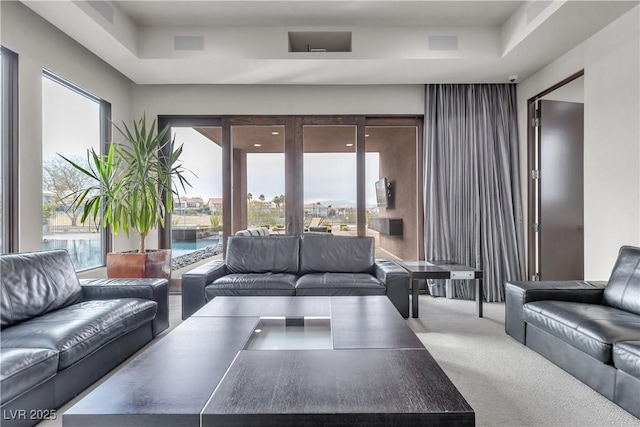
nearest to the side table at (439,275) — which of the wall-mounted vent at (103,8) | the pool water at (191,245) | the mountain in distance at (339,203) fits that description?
the mountain in distance at (339,203)

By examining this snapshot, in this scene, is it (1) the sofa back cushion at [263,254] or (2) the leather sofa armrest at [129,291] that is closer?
(2) the leather sofa armrest at [129,291]

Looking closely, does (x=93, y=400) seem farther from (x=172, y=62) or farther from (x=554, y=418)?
(x=172, y=62)

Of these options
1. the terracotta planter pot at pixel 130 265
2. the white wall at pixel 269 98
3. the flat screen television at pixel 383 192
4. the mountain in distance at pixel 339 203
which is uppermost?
the white wall at pixel 269 98

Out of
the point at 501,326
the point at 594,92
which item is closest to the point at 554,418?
the point at 501,326

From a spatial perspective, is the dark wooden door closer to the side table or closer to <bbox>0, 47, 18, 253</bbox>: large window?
the side table

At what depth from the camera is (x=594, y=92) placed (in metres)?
3.35

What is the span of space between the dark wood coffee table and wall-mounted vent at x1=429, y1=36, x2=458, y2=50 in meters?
3.11

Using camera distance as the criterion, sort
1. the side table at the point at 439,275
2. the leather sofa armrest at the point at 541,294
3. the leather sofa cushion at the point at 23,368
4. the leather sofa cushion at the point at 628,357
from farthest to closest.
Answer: the side table at the point at 439,275 < the leather sofa armrest at the point at 541,294 < the leather sofa cushion at the point at 628,357 < the leather sofa cushion at the point at 23,368

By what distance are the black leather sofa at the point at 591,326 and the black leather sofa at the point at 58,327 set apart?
2.94 meters

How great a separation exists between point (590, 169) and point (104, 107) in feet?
17.5

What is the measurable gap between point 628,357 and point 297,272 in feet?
9.37

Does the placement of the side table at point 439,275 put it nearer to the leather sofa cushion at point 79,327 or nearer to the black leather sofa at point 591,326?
the black leather sofa at point 591,326

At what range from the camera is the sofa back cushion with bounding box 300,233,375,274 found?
3990mm

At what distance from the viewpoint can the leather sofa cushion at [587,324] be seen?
6.60ft
